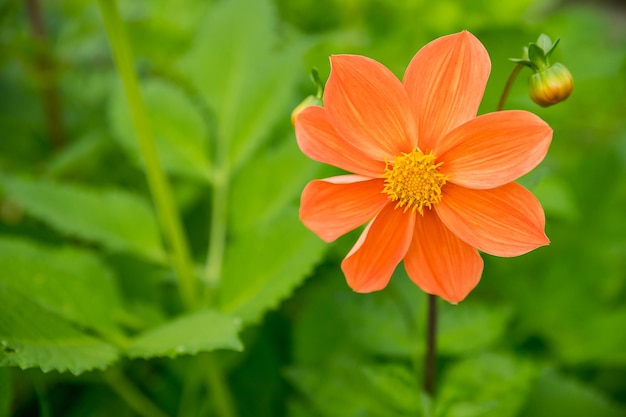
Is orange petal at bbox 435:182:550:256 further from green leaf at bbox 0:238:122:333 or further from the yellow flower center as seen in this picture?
green leaf at bbox 0:238:122:333

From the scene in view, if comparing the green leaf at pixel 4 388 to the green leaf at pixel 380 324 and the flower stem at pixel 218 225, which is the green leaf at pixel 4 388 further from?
the green leaf at pixel 380 324

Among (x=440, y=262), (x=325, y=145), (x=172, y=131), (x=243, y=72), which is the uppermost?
(x=243, y=72)

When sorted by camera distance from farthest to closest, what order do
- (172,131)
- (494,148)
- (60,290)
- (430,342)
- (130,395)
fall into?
1. (172,131)
2. (130,395)
3. (60,290)
4. (430,342)
5. (494,148)

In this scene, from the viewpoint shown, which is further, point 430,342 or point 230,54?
point 230,54

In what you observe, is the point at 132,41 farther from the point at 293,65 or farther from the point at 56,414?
the point at 56,414

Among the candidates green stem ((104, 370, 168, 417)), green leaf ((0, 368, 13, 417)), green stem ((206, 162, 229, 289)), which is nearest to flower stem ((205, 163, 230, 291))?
green stem ((206, 162, 229, 289))

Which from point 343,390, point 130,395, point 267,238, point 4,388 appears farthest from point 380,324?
point 4,388

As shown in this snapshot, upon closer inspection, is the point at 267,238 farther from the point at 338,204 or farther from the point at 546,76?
the point at 546,76
